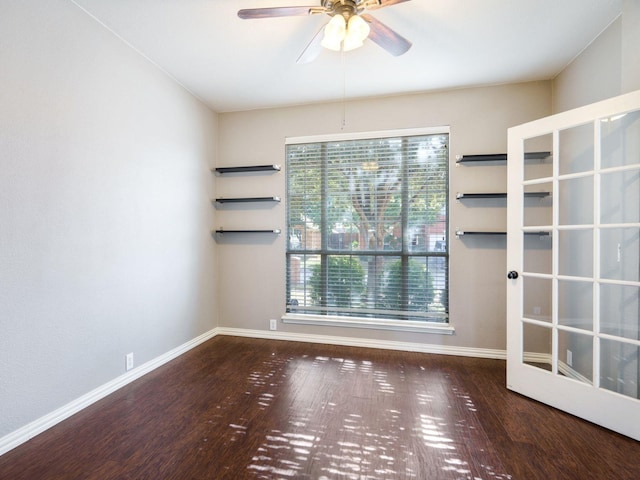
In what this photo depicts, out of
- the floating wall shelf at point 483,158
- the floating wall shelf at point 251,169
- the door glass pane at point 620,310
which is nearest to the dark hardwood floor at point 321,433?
the door glass pane at point 620,310

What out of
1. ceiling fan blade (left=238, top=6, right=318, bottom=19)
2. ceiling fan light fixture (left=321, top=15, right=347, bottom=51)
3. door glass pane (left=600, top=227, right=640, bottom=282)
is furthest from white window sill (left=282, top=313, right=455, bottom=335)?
ceiling fan blade (left=238, top=6, right=318, bottom=19)

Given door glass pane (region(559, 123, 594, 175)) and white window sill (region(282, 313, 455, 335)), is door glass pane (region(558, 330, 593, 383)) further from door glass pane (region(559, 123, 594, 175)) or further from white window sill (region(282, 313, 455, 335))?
door glass pane (region(559, 123, 594, 175))

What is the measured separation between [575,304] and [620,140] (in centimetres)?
116

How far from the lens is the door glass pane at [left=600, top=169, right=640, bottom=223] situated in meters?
1.91

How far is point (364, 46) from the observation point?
2469mm

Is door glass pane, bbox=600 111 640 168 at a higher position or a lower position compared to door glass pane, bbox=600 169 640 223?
higher

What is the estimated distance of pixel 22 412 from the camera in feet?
5.91

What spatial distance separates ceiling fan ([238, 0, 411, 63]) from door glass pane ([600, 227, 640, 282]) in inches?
73.7

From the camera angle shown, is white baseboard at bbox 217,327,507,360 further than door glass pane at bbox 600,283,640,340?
Yes

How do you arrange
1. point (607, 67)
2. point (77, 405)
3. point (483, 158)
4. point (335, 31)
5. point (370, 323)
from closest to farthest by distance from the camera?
point (335, 31)
point (77, 405)
point (607, 67)
point (483, 158)
point (370, 323)

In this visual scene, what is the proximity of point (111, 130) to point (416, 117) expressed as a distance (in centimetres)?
291

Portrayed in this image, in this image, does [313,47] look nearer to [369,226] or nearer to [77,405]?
[369,226]

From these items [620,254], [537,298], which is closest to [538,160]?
[620,254]

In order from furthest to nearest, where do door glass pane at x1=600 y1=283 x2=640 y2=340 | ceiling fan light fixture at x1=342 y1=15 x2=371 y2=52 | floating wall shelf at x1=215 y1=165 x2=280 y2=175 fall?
floating wall shelf at x1=215 y1=165 x2=280 y2=175
door glass pane at x1=600 y1=283 x2=640 y2=340
ceiling fan light fixture at x1=342 y1=15 x2=371 y2=52
